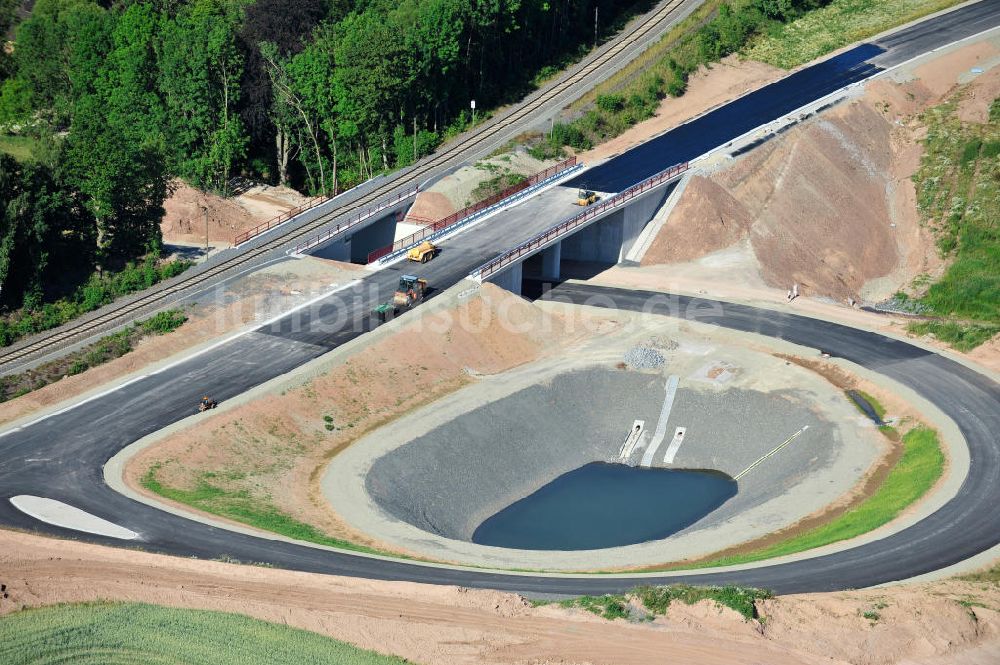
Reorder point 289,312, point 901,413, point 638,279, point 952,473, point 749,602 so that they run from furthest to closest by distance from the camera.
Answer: point 638,279 < point 289,312 < point 901,413 < point 952,473 < point 749,602

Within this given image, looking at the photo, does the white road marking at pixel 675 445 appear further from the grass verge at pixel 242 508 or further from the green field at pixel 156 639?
the green field at pixel 156 639

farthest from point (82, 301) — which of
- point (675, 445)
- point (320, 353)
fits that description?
point (675, 445)

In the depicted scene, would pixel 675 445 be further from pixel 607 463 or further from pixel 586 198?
pixel 586 198

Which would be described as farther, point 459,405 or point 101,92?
point 101,92

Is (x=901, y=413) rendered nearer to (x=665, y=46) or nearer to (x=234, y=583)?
(x=234, y=583)

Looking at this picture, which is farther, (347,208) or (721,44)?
(721,44)

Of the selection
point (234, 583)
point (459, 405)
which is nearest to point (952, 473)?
point (459, 405)

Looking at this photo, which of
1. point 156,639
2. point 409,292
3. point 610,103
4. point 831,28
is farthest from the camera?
point 831,28
